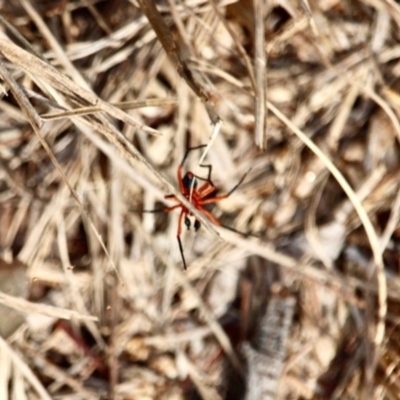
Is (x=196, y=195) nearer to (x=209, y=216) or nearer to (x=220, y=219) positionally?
(x=209, y=216)

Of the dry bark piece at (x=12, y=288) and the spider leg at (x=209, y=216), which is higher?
the dry bark piece at (x=12, y=288)

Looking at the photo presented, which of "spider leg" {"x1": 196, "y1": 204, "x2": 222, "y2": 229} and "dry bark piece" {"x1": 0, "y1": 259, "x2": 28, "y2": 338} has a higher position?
"dry bark piece" {"x1": 0, "y1": 259, "x2": 28, "y2": 338}

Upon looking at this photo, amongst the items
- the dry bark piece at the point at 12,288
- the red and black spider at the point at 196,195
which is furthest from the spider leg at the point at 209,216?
the dry bark piece at the point at 12,288

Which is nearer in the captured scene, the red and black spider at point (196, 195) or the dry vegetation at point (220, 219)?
the red and black spider at point (196, 195)

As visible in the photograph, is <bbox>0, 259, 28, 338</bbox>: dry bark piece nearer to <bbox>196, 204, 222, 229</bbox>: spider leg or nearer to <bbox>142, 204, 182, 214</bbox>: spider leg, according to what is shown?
<bbox>142, 204, 182, 214</bbox>: spider leg

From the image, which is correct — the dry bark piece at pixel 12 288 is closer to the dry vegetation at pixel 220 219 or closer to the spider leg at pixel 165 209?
the dry vegetation at pixel 220 219

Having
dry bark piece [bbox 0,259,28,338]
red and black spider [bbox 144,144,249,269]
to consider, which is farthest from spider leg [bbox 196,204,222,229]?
dry bark piece [bbox 0,259,28,338]

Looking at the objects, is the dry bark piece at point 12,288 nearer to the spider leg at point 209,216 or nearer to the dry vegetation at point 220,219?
the dry vegetation at point 220,219

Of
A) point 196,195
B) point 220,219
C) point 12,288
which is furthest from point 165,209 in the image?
point 12,288

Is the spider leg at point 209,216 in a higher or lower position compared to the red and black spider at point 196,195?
lower
